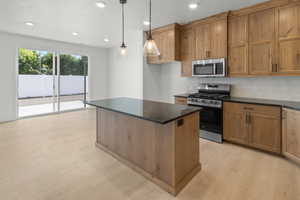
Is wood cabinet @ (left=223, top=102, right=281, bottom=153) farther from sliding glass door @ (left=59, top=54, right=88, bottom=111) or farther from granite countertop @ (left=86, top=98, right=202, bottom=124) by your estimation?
sliding glass door @ (left=59, top=54, right=88, bottom=111)

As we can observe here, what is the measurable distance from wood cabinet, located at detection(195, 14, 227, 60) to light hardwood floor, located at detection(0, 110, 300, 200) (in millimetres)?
1970

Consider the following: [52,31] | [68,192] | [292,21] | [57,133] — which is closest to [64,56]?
[52,31]

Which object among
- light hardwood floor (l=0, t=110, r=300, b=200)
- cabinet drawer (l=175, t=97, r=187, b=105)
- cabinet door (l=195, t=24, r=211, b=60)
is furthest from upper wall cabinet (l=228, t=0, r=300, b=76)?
light hardwood floor (l=0, t=110, r=300, b=200)

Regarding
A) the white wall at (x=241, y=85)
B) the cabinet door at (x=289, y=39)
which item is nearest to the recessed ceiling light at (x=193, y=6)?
the cabinet door at (x=289, y=39)

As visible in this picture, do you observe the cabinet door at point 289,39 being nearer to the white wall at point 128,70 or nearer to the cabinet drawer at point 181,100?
the cabinet drawer at point 181,100

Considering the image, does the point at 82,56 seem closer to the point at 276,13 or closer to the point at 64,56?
the point at 64,56

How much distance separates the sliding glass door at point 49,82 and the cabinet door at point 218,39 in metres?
5.08

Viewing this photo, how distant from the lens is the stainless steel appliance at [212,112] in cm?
333

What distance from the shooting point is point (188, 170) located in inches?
83.7

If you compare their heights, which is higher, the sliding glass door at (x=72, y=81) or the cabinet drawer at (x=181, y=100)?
the sliding glass door at (x=72, y=81)

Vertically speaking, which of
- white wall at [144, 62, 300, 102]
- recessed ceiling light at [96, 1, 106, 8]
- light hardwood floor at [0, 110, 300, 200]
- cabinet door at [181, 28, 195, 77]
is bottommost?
light hardwood floor at [0, 110, 300, 200]

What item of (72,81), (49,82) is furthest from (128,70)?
(49,82)

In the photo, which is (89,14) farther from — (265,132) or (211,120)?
(265,132)

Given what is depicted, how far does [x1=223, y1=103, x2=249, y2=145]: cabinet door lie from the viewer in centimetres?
305
